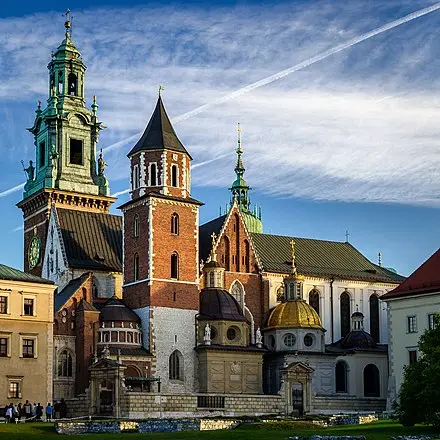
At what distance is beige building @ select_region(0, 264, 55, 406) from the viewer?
2694 inches

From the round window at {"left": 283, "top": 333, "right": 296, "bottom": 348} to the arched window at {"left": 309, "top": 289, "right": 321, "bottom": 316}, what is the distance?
8914 mm

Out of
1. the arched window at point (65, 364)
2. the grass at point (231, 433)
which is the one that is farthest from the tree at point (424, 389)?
the arched window at point (65, 364)

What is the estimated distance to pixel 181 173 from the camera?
85312mm

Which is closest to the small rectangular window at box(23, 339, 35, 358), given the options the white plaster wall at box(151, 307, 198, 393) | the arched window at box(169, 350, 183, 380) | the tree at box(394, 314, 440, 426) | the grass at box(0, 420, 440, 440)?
the white plaster wall at box(151, 307, 198, 393)

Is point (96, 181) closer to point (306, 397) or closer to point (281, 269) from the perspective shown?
point (281, 269)

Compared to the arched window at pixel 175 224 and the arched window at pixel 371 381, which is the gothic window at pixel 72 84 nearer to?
the arched window at pixel 175 224

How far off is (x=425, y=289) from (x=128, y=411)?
23999mm

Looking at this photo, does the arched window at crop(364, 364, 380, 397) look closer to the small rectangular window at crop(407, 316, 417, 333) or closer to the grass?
the small rectangular window at crop(407, 316, 417, 333)

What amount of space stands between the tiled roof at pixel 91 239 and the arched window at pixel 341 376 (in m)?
20.8

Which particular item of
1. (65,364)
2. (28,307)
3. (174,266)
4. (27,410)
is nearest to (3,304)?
(28,307)

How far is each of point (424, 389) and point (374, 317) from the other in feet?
165

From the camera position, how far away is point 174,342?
81375 millimetres

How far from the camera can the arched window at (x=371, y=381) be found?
92688 mm

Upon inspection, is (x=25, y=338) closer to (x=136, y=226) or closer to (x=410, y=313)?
(x=136, y=226)
